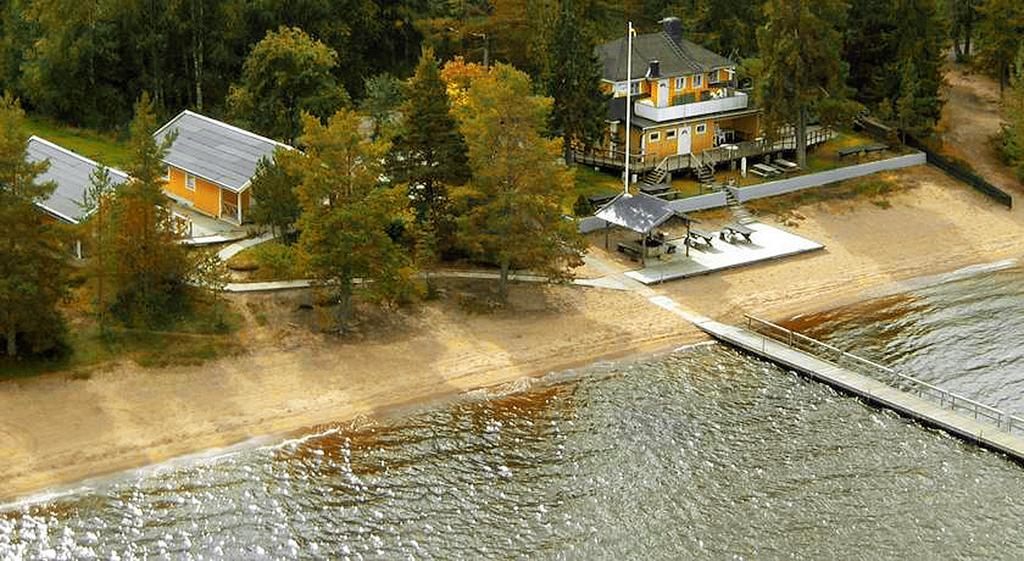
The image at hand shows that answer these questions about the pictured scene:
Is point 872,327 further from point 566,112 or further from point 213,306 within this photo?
point 213,306

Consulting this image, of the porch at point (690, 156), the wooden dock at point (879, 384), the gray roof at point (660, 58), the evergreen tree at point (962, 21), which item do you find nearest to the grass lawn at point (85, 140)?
the porch at point (690, 156)

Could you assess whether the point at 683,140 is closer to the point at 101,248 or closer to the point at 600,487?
the point at 600,487

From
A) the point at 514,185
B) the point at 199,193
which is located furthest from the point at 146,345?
the point at 514,185

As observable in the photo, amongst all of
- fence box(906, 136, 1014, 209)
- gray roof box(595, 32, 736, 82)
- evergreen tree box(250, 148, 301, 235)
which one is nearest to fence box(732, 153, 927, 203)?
fence box(906, 136, 1014, 209)

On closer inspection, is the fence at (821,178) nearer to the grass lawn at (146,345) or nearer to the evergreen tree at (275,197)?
the evergreen tree at (275,197)

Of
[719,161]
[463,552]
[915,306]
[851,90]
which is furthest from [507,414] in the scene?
[851,90]

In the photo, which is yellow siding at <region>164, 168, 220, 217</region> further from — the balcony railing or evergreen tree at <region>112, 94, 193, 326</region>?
the balcony railing
